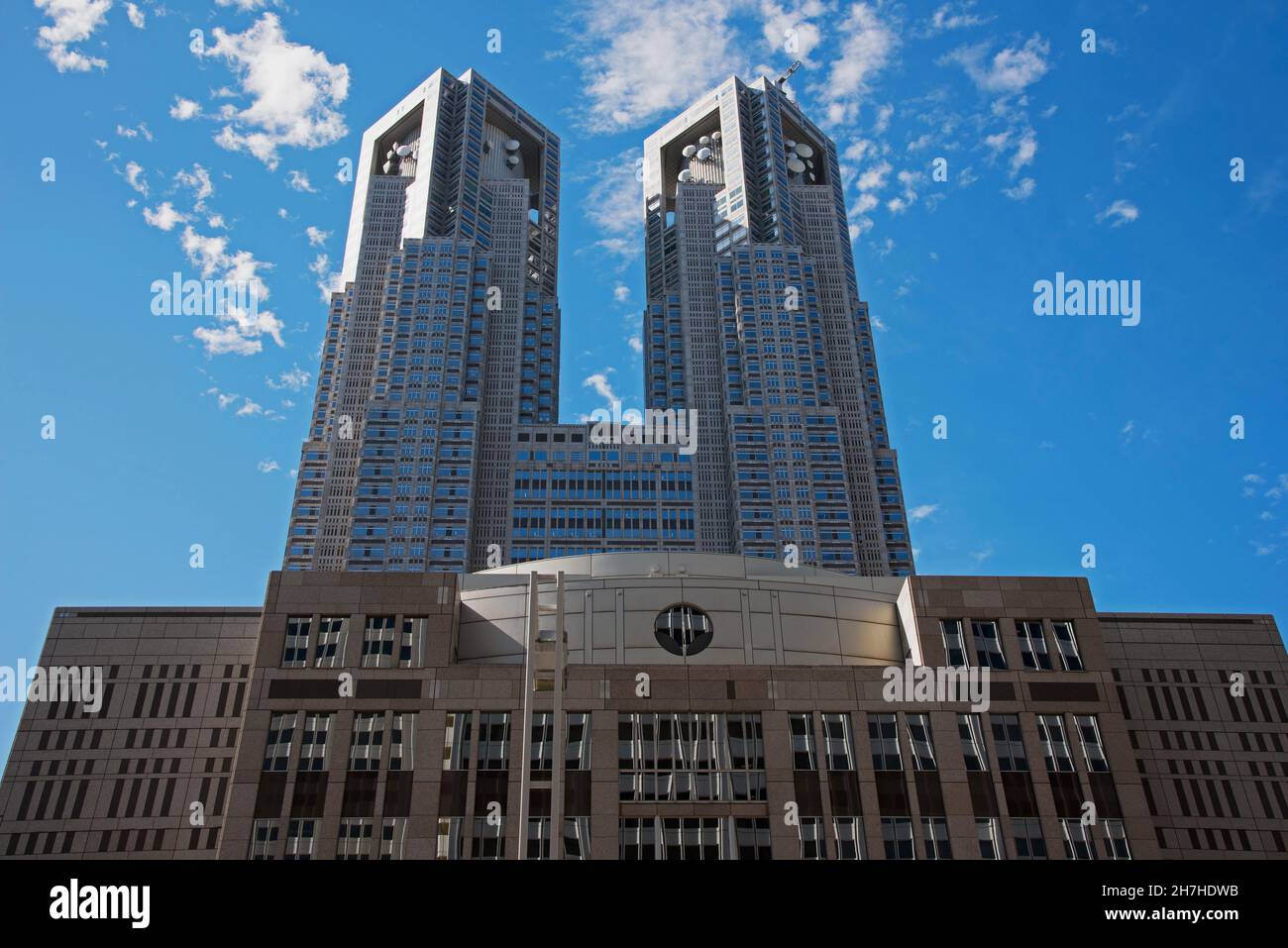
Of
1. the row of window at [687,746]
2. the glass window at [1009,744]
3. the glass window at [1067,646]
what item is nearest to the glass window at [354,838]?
the row of window at [687,746]

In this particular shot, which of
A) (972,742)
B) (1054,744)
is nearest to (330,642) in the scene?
(972,742)

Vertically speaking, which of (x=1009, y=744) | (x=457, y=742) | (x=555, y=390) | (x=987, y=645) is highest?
(x=555, y=390)

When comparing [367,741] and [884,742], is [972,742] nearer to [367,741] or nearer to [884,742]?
[884,742]

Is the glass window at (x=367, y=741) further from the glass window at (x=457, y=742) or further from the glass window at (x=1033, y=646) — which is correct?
the glass window at (x=1033, y=646)

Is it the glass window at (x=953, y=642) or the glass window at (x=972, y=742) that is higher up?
the glass window at (x=953, y=642)

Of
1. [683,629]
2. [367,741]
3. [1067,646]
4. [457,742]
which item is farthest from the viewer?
[683,629]

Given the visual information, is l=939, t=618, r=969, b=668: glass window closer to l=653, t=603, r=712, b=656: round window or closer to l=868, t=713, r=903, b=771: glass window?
l=868, t=713, r=903, b=771: glass window

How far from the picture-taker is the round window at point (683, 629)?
64.6 m

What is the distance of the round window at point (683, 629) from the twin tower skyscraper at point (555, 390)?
85217 mm

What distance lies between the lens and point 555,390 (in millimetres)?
179000

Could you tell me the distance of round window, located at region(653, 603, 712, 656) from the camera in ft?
212

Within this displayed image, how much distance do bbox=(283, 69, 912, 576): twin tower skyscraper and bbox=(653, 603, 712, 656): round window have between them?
8522 centimetres

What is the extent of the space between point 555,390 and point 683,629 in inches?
4628
